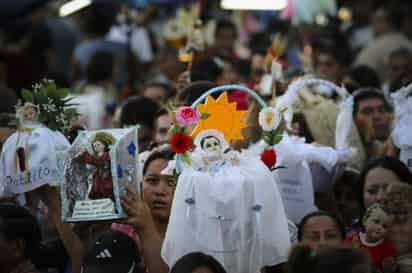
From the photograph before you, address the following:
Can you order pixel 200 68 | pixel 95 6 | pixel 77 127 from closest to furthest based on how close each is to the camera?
pixel 77 127 < pixel 200 68 < pixel 95 6

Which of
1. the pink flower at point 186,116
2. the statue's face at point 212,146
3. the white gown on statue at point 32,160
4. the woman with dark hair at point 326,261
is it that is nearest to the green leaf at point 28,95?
the white gown on statue at point 32,160

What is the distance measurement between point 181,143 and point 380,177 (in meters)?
1.61

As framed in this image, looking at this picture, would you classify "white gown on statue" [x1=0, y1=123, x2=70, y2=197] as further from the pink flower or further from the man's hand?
the pink flower

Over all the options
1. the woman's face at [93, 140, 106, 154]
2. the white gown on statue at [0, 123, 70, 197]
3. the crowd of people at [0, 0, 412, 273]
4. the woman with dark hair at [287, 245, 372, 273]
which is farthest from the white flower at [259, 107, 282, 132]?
the woman with dark hair at [287, 245, 372, 273]

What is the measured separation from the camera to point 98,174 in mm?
6176

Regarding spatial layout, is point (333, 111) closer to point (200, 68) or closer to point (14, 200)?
point (200, 68)

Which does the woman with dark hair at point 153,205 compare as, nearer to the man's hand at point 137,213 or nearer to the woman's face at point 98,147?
the man's hand at point 137,213

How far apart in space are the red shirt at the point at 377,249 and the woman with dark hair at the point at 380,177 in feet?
1.61

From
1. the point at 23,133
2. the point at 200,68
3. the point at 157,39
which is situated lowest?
the point at 23,133

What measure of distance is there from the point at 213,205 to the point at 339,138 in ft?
6.95

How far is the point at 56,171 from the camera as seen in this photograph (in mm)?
6875

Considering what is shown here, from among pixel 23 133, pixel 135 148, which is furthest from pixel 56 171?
pixel 135 148

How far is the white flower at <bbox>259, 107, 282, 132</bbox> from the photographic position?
21.6 feet

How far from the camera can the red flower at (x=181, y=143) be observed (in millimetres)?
Result: 6060
